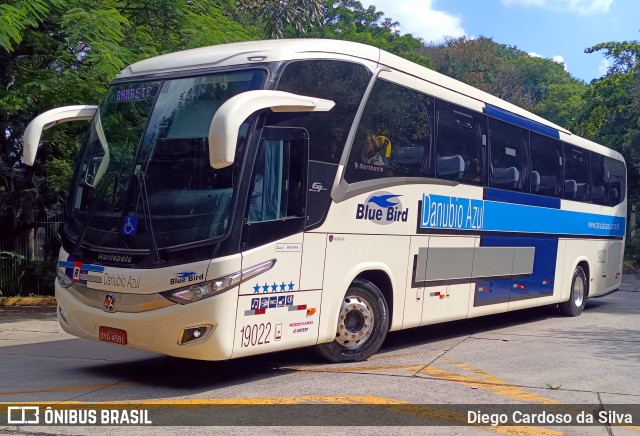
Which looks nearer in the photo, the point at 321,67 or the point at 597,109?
the point at 321,67

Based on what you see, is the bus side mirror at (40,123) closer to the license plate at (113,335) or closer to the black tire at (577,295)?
the license plate at (113,335)

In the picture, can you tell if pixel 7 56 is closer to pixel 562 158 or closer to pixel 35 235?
pixel 35 235

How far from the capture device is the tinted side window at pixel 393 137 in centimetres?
893

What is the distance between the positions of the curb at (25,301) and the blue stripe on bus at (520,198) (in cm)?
1015

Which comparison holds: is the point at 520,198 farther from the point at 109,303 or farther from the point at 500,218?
the point at 109,303

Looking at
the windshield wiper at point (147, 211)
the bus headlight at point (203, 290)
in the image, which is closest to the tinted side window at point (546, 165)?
the bus headlight at point (203, 290)

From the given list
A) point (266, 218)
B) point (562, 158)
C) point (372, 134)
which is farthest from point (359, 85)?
point (562, 158)

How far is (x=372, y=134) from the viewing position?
9.10 meters

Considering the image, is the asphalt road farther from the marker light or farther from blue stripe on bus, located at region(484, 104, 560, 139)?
blue stripe on bus, located at region(484, 104, 560, 139)

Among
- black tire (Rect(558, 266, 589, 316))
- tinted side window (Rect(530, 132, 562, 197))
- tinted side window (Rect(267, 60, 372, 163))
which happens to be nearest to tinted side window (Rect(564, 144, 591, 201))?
tinted side window (Rect(530, 132, 562, 197))

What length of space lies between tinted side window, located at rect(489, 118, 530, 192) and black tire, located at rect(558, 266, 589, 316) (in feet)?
→ 10.7

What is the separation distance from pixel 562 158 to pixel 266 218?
28.2ft

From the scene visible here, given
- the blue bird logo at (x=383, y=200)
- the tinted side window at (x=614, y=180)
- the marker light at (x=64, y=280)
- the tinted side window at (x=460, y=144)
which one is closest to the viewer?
the marker light at (x=64, y=280)

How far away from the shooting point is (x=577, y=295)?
1531 cm
